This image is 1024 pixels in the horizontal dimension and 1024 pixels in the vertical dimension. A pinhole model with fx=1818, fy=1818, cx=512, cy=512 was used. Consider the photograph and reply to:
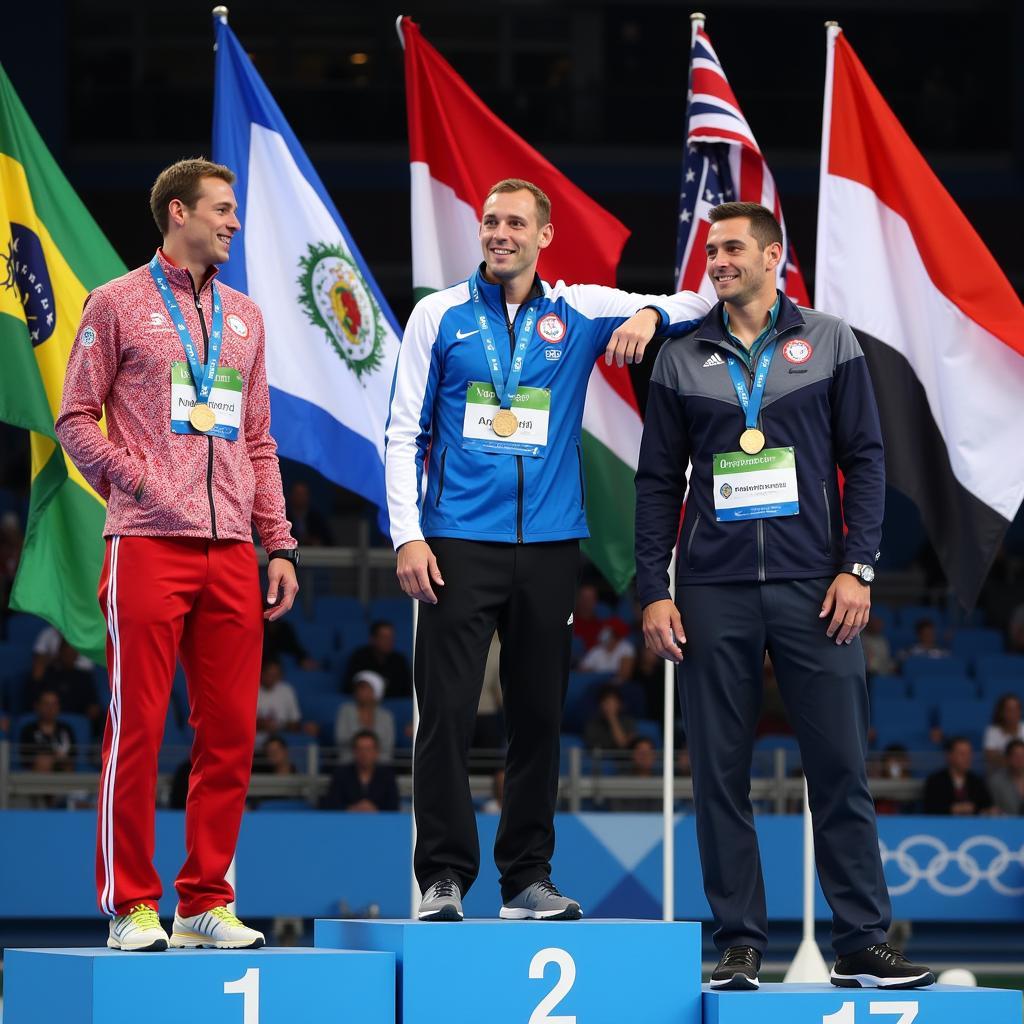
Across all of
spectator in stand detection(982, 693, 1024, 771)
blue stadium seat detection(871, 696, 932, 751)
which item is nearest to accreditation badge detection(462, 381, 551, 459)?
spectator in stand detection(982, 693, 1024, 771)

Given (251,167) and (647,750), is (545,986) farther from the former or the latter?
(647,750)

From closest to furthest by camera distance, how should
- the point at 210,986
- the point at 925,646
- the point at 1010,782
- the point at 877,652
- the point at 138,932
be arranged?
the point at 210,986, the point at 138,932, the point at 1010,782, the point at 877,652, the point at 925,646

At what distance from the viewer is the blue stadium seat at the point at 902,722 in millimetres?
12930

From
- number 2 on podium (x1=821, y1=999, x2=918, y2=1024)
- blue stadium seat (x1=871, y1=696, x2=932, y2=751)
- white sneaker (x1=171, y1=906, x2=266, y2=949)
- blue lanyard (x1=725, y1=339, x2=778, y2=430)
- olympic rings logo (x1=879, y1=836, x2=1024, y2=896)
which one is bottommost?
olympic rings logo (x1=879, y1=836, x2=1024, y2=896)

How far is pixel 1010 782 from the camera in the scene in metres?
11.9

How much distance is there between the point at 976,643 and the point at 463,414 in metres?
11.2

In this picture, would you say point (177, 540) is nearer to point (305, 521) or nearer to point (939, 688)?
point (939, 688)

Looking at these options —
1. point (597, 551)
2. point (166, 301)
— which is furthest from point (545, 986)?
point (597, 551)

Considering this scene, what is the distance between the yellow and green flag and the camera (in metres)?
7.04

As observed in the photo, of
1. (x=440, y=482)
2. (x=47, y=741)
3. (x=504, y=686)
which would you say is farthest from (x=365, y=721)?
(x=440, y=482)

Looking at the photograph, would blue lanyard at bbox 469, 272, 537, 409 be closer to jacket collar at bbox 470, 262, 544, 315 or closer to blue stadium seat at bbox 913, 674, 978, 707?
jacket collar at bbox 470, 262, 544, 315

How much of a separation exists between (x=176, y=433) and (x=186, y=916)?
3.98ft

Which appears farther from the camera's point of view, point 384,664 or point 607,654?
point 607,654

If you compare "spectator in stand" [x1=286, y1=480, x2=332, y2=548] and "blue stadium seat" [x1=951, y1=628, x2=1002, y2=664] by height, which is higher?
"spectator in stand" [x1=286, y1=480, x2=332, y2=548]
